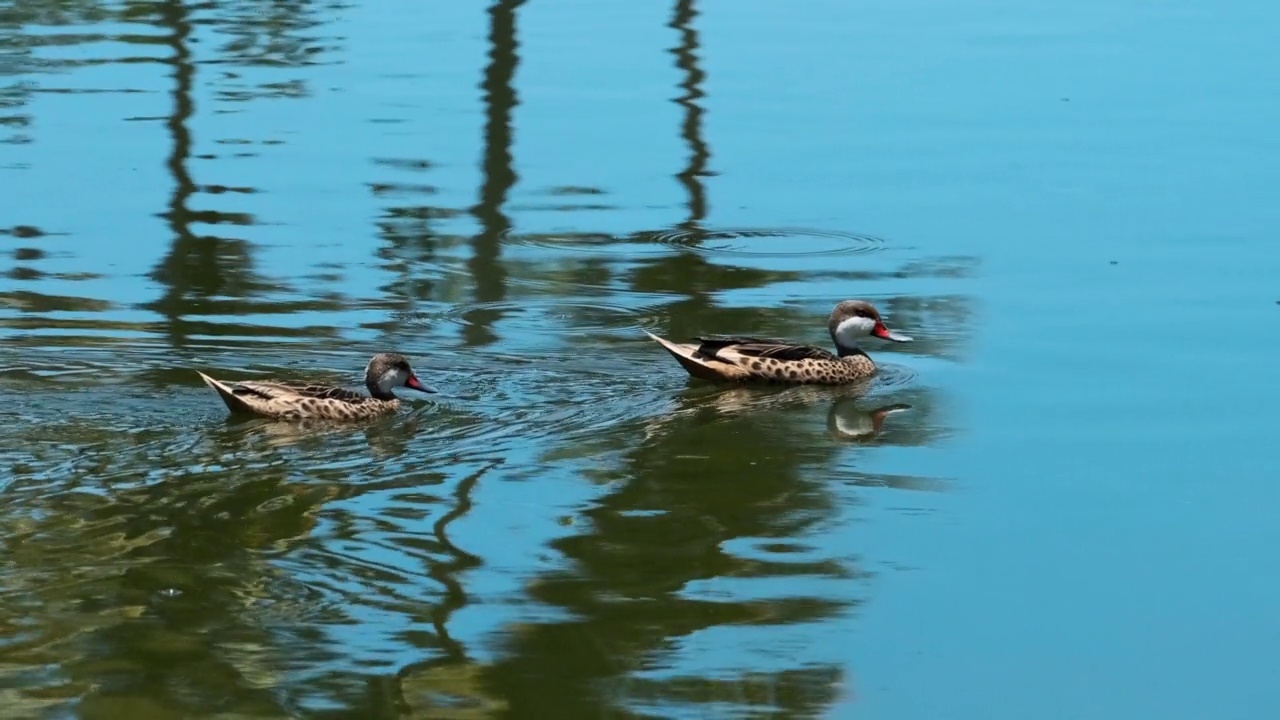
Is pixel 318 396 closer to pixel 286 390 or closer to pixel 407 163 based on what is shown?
pixel 286 390

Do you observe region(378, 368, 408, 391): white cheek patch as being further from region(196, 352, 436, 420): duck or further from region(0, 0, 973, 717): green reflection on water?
region(0, 0, 973, 717): green reflection on water

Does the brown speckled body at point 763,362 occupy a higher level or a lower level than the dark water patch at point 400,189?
higher

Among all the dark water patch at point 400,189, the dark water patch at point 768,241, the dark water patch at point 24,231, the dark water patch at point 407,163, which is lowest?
the dark water patch at point 407,163

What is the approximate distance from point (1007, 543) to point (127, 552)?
3.61 m

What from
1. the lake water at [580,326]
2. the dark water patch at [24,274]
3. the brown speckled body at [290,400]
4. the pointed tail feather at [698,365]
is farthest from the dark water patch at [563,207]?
the brown speckled body at [290,400]

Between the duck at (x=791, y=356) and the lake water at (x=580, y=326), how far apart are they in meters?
0.12

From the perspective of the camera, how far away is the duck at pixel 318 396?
38.9 feet

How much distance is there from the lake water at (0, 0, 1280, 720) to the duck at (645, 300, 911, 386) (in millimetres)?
125

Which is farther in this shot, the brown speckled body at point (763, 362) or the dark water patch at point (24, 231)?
the dark water patch at point (24, 231)

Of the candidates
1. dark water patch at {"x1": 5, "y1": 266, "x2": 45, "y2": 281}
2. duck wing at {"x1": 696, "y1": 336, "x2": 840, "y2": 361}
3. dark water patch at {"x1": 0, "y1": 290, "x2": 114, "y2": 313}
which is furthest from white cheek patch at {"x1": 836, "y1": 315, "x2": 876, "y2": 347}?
dark water patch at {"x1": 5, "y1": 266, "x2": 45, "y2": 281}

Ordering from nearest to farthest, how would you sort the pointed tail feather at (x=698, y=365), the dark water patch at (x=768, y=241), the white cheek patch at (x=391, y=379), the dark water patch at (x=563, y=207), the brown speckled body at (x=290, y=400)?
the brown speckled body at (x=290, y=400), the white cheek patch at (x=391, y=379), the pointed tail feather at (x=698, y=365), the dark water patch at (x=768, y=241), the dark water patch at (x=563, y=207)

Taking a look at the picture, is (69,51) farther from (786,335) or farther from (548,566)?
(548,566)

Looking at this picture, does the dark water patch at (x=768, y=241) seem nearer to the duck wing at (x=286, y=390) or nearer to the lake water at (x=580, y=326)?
the lake water at (x=580, y=326)

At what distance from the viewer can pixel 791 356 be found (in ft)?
43.9
